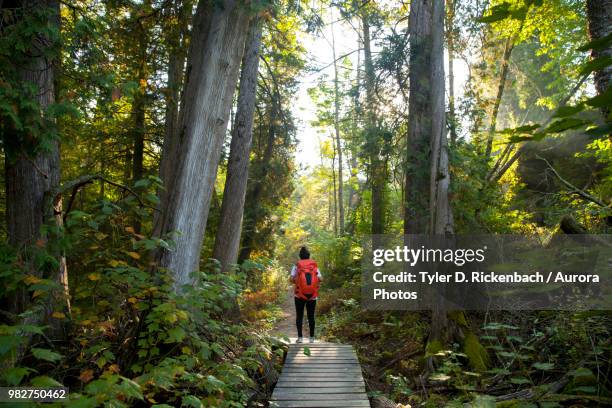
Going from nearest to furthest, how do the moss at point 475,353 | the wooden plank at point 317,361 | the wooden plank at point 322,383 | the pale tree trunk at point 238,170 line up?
the wooden plank at point 322,383 < the moss at point 475,353 < the wooden plank at point 317,361 < the pale tree trunk at point 238,170

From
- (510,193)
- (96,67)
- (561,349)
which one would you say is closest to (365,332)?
(561,349)

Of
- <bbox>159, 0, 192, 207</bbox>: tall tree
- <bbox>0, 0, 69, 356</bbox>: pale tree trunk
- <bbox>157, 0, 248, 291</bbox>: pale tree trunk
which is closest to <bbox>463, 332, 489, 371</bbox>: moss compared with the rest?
<bbox>157, 0, 248, 291</bbox>: pale tree trunk

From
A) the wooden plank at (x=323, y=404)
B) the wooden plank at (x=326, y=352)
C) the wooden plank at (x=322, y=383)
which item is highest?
the wooden plank at (x=326, y=352)

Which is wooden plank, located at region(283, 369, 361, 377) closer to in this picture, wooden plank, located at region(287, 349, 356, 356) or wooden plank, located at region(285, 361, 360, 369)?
wooden plank, located at region(285, 361, 360, 369)

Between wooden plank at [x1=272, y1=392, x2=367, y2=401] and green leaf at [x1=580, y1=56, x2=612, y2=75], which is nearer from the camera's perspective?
green leaf at [x1=580, y1=56, x2=612, y2=75]

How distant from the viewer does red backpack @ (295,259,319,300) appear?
8231 millimetres

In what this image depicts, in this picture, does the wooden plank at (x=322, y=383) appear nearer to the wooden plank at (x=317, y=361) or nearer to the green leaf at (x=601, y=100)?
the wooden plank at (x=317, y=361)

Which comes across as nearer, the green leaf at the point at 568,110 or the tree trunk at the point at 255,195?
the green leaf at the point at 568,110

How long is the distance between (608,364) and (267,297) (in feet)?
43.9

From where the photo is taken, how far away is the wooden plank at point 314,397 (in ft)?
18.0

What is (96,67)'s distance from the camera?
5.28 metres

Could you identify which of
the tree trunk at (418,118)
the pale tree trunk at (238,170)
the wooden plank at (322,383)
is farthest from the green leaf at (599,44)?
the pale tree trunk at (238,170)

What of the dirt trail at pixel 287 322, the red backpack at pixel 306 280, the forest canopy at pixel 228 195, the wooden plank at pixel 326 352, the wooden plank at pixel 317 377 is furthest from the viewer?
the dirt trail at pixel 287 322

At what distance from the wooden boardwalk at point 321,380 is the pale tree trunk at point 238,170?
3.17 meters
